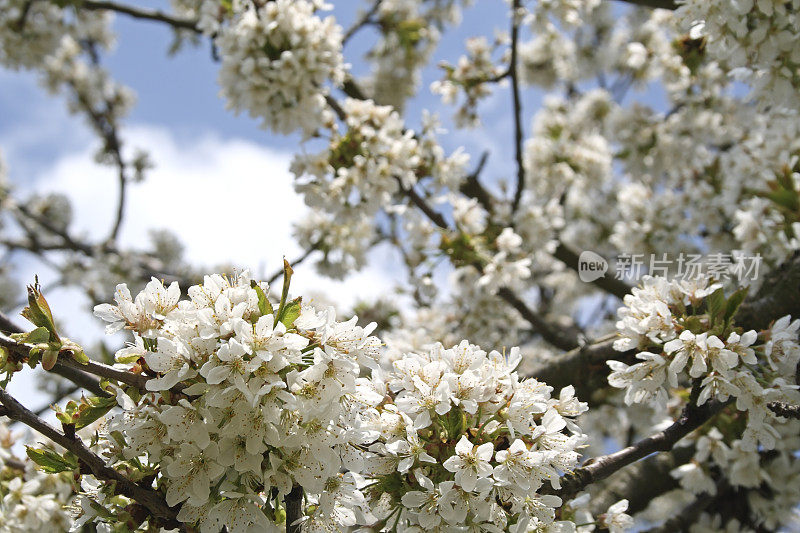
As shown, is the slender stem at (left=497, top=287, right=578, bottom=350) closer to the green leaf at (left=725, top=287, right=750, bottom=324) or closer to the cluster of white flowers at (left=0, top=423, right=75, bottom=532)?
the green leaf at (left=725, top=287, right=750, bottom=324)

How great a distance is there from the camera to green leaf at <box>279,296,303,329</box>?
1641 mm

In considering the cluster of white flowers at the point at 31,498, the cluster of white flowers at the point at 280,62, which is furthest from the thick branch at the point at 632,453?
the cluster of white flowers at the point at 280,62

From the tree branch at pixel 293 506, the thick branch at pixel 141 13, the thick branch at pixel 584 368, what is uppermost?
the thick branch at pixel 141 13

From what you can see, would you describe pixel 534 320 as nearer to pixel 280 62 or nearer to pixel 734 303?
pixel 734 303

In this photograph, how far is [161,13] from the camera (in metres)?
5.07

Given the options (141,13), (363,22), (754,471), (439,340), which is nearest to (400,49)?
(363,22)

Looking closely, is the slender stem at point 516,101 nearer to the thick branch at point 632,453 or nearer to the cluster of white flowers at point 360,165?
the cluster of white flowers at point 360,165

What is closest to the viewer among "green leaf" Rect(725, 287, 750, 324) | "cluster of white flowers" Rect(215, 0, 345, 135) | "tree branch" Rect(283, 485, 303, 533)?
"tree branch" Rect(283, 485, 303, 533)

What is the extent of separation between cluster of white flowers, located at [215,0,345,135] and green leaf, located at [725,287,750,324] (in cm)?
242

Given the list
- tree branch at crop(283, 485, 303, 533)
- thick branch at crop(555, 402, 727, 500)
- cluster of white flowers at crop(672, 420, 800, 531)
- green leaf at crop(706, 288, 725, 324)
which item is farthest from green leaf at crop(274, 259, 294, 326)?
cluster of white flowers at crop(672, 420, 800, 531)

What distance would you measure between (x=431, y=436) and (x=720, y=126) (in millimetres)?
6202

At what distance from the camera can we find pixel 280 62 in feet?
11.0

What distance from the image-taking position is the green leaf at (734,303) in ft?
Answer: 6.75

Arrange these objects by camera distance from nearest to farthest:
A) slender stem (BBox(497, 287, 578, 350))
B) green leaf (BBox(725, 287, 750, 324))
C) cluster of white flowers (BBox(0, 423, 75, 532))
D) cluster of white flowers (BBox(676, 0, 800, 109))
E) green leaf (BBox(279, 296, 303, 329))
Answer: green leaf (BBox(279, 296, 303, 329)), green leaf (BBox(725, 287, 750, 324)), cluster of white flowers (BBox(0, 423, 75, 532)), cluster of white flowers (BBox(676, 0, 800, 109)), slender stem (BBox(497, 287, 578, 350))
